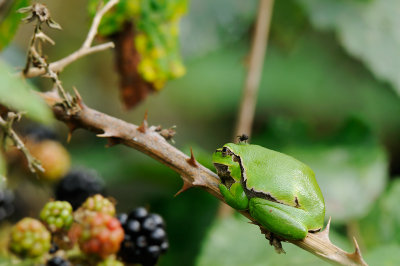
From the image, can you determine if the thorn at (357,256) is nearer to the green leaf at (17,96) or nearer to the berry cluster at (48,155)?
the green leaf at (17,96)

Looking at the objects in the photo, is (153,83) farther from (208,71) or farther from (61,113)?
(208,71)

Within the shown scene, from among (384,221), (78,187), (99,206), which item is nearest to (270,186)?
(99,206)

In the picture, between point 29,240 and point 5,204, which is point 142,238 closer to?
point 29,240

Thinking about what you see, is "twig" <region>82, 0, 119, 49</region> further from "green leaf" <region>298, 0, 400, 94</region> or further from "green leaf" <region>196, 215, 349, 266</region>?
"green leaf" <region>298, 0, 400, 94</region>

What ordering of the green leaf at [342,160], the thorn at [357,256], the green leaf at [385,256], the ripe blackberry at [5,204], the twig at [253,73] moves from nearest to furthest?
the thorn at [357,256] → the ripe blackberry at [5,204] → the green leaf at [385,256] → the twig at [253,73] → the green leaf at [342,160]

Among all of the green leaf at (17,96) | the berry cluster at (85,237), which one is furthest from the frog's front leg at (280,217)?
the green leaf at (17,96)

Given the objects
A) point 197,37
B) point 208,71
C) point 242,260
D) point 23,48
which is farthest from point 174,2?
point 208,71

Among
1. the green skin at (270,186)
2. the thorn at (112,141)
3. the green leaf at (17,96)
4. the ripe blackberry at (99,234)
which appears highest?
the green leaf at (17,96)
